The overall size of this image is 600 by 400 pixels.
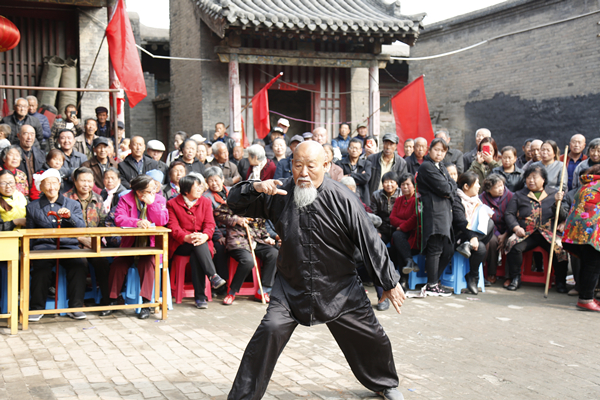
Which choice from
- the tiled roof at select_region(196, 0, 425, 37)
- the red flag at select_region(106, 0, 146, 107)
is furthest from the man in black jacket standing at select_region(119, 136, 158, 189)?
the tiled roof at select_region(196, 0, 425, 37)

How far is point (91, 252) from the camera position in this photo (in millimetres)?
5730

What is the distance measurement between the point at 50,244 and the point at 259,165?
9.18 ft

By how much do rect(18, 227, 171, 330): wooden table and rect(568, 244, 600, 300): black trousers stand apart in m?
4.55

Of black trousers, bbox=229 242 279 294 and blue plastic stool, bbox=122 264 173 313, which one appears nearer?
blue plastic stool, bbox=122 264 173 313

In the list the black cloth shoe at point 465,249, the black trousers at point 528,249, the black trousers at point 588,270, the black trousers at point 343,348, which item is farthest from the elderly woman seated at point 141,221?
the black trousers at point 588,270

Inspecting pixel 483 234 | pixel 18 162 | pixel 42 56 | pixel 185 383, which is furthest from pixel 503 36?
pixel 185 383

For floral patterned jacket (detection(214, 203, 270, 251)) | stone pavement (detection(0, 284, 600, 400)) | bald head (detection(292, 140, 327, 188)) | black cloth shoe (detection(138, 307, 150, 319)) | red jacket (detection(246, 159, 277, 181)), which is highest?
red jacket (detection(246, 159, 277, 181))

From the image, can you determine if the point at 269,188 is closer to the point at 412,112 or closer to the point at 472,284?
the point at 472,284

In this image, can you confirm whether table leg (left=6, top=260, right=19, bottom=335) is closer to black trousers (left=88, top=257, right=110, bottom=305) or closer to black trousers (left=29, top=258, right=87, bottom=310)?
black trousers (left=29, top=258, right=87, bottom=310)

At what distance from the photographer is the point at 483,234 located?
7602 mm

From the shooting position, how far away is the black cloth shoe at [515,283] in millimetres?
7668

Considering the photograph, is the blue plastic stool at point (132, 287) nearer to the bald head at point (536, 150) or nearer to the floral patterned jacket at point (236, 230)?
the floral patterned jacket at point (236, 230)

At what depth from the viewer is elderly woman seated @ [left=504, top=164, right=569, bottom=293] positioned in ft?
25.0

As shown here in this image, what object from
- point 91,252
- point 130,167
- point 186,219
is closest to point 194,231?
point 186,219
